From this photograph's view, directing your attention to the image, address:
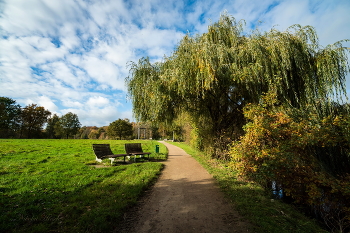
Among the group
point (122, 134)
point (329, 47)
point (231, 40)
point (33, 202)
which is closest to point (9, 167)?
point (33, 202)

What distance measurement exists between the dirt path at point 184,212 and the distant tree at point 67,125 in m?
61.6

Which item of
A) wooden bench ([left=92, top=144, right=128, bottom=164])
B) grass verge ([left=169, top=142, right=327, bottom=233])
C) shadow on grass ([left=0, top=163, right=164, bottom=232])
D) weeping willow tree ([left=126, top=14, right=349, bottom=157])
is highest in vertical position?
weeping willow tree ([left=126, top=14, right=349, bottom=157])

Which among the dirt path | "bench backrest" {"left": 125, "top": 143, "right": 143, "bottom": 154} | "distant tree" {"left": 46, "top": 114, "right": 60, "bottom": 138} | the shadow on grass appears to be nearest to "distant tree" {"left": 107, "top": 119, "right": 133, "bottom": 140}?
"distant tree" {"left": 46, "top": 114, "right": 60, "bottom": 138}

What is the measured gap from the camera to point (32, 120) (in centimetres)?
4569

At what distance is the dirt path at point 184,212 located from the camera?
3.19m

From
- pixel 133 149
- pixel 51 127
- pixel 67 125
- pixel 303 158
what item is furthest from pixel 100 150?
pixel 51 127

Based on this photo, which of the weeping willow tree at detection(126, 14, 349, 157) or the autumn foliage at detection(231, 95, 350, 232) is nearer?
the autumn foliage at detection(231, 95, 350, 232)

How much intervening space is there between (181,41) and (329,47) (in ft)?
22.0

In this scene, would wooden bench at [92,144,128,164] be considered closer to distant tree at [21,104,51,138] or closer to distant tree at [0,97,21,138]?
distant tree at [0,97,21,138]

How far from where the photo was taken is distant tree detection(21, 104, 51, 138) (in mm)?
44031

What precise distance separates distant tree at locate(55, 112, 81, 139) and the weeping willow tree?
57434 mm

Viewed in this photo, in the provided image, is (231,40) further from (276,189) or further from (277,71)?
(276,189)

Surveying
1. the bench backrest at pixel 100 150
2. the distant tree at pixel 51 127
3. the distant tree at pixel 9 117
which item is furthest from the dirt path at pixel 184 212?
the distant tree at pixel 51 127

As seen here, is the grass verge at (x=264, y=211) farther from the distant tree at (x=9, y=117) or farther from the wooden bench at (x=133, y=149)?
the distant tree at (x=9, y=117)
